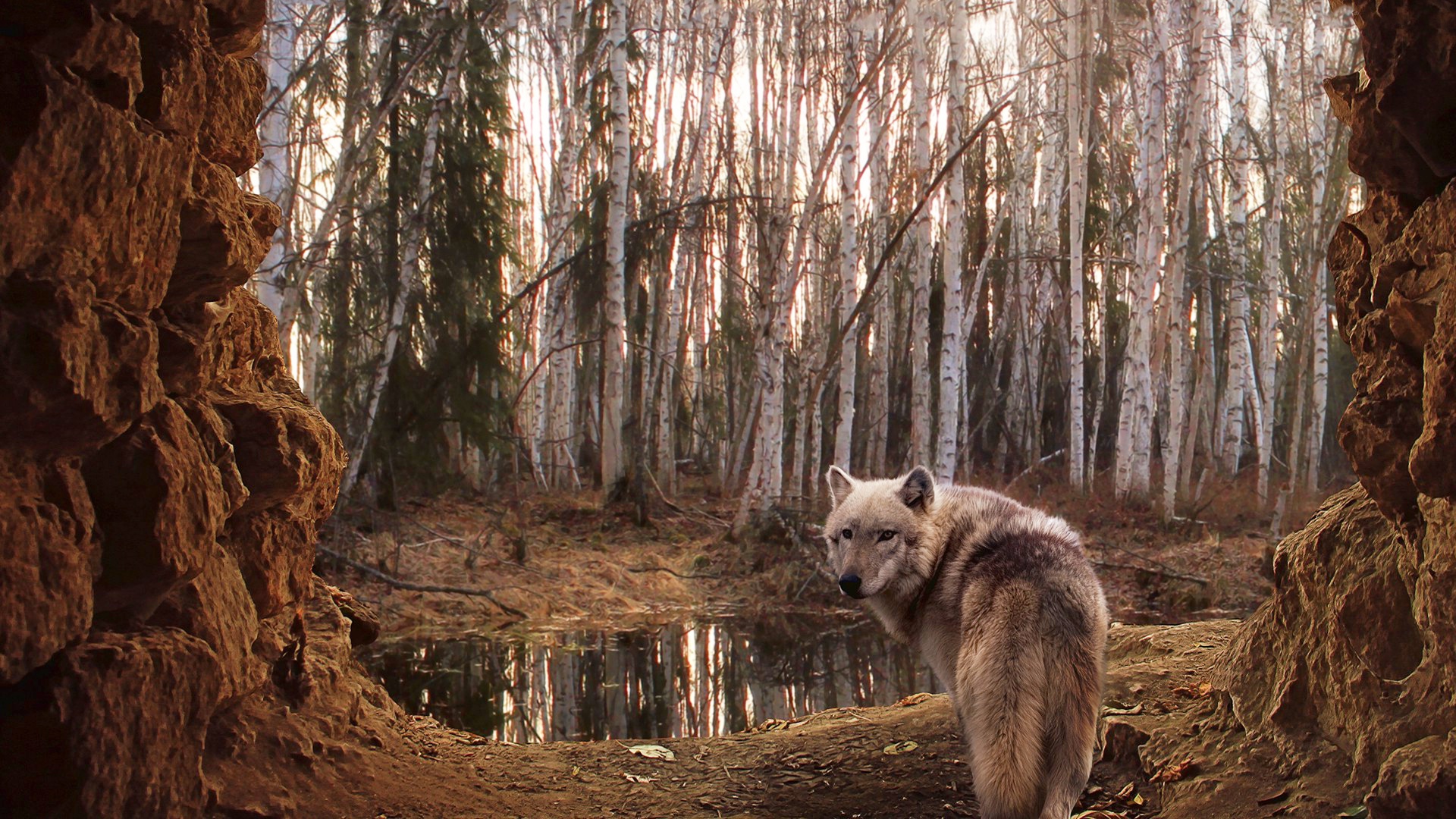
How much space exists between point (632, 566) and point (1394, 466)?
10479 mm

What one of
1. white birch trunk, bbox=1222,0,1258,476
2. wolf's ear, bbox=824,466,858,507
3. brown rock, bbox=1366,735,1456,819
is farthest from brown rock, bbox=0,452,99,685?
white birch trunk, bbox=1222,0,1258,476

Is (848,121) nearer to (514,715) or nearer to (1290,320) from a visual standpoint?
(514,715)

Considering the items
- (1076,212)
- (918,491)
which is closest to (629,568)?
(918,491)

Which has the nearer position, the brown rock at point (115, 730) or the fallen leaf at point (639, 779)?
the brown rock at point (115, 730)

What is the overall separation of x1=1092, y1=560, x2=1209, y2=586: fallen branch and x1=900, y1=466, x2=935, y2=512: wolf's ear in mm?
7858

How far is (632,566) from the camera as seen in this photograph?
12758 millimetres

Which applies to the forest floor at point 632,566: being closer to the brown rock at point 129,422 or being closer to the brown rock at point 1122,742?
the brown rock at point 1122,742

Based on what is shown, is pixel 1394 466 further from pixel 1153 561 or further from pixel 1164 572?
pixel 1153 561

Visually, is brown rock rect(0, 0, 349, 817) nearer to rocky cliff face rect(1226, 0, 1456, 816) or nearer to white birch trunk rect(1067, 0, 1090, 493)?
rocky cliff face rect(1226, 0, 1456, 816)

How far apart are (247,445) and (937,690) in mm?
5650

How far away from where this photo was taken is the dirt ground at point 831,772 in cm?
381

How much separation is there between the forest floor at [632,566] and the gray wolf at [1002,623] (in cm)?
593

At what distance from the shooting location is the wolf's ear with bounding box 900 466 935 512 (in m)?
5.20

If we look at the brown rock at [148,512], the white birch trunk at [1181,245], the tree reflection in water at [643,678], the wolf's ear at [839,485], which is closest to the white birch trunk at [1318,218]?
the white birch trunk at [1181,245]
